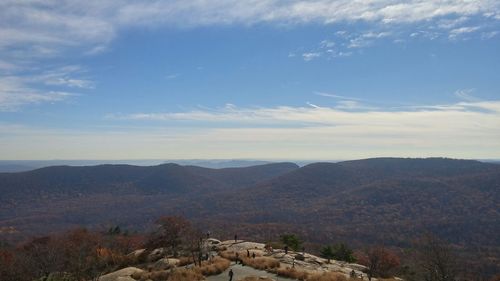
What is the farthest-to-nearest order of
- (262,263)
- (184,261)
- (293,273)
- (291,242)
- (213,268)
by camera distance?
(291,242), (184,261), (262,263), (213,268), (293,273)

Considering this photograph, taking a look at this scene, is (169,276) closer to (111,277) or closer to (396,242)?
(111,277)

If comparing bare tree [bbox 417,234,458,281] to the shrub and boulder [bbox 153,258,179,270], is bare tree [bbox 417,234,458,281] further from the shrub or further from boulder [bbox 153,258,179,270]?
the shrub

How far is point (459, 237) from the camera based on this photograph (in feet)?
614

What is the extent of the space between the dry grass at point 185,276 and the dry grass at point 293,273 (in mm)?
5782

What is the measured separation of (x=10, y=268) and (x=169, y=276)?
115 ft

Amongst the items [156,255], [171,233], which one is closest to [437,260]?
[156,255]

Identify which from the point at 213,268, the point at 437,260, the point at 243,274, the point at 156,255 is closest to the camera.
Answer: the point at 437,260

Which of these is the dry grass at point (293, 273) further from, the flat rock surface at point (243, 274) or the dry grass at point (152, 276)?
the dry grass at point (152, 276)

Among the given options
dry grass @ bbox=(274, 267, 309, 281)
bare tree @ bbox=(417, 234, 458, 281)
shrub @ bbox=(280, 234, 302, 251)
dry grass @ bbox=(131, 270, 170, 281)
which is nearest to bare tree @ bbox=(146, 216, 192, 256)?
shrub @ bbox=(280, 234, 302, 251)

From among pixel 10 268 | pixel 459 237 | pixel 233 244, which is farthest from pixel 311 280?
pixel 459 237

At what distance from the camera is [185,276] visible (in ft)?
98.0

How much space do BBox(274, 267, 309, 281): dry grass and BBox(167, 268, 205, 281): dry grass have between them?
5782mm

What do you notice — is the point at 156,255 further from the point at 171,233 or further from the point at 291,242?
the point at 291,242

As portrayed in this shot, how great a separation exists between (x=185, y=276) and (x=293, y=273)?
7.71 meters
